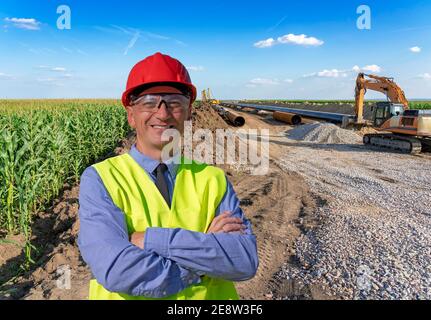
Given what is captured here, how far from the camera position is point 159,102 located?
1893 mm

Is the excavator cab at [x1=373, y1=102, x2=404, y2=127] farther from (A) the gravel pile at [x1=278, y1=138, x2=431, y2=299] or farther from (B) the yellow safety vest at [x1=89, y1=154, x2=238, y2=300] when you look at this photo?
(B) the yellow safety vest at [x1=89, y1=154, x2=238, y2=300]

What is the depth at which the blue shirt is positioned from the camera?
1.60m

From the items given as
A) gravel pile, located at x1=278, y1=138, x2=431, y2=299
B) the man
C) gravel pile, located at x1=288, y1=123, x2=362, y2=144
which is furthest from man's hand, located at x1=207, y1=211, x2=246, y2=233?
gravel pile, located at x1=288, y1=123, x2=362, y2=144

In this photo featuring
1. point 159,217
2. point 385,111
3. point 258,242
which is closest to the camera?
point 159,217

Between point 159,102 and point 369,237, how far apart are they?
5.31 metres

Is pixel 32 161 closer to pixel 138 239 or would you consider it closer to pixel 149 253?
pixel 138 239

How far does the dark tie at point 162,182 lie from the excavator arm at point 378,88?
19.1 meters

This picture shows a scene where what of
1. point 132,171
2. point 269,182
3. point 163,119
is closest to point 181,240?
point 132,171

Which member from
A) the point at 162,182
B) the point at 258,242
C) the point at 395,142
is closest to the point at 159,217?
the point at 162,182

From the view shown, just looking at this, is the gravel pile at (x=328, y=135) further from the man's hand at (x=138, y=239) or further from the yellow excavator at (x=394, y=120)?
the man's hand at (x=138, y=239)

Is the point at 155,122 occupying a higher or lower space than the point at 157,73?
lower

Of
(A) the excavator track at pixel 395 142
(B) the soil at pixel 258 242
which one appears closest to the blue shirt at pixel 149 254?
(B) the soil at pixel 258 242

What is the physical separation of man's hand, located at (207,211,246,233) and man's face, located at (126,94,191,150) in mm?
486
